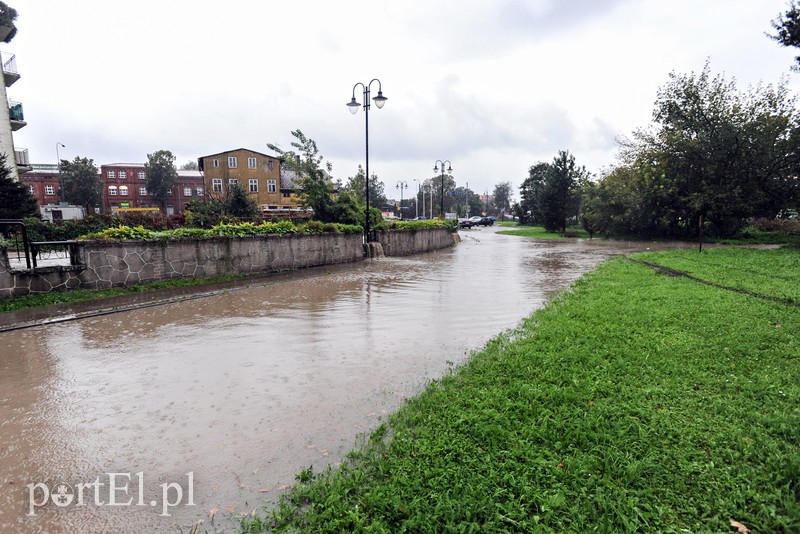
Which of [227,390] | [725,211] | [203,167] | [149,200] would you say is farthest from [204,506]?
[149,200]

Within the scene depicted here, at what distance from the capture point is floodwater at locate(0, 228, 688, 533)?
2.93 m

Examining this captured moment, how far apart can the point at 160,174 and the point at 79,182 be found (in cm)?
1253

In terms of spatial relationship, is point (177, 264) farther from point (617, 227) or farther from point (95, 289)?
point (617, 227)

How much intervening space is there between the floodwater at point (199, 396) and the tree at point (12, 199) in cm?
1975

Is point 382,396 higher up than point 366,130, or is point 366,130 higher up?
point 366,130

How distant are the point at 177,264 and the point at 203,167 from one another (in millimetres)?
56540

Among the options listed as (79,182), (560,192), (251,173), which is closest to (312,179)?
(560,192)

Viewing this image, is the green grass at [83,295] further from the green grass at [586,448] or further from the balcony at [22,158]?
the balcony at [22,158]

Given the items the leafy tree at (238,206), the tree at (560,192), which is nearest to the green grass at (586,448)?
the leafy tree at (238,206)

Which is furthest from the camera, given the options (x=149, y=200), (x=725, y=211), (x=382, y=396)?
(x=149, y=200)

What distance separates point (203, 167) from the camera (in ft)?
201

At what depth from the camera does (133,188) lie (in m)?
84.0

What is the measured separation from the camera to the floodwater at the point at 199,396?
293 centimetres

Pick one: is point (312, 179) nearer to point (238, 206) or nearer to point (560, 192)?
point (238, 206)
